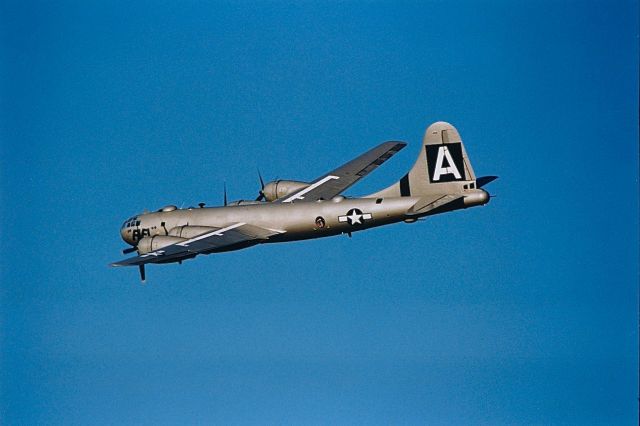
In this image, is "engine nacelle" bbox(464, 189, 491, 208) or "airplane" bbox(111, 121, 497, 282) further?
"airplane" bbox(111, 121, 497, 282)

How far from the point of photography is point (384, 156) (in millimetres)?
71312

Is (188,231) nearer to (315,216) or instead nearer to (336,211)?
(315,216)

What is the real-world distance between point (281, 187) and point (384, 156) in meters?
6.15

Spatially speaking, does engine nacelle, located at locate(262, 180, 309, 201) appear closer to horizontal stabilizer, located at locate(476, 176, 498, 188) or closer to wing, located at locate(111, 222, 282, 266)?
wing, located at locate(111, 222, 282, 266)

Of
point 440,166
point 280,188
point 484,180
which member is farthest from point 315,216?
point 484,180

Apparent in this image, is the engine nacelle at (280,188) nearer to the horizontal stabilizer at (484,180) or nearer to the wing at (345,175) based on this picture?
the wing at (345,175)

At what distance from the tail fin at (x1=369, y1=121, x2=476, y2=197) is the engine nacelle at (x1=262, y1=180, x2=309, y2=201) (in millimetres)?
8427

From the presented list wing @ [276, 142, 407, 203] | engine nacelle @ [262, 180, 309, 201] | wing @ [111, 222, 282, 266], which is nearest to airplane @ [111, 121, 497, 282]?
wing @ [111, 222, 282, 266]

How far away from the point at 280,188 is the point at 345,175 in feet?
11.5

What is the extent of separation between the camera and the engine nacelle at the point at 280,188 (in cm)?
6900

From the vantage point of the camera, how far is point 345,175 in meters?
69.5

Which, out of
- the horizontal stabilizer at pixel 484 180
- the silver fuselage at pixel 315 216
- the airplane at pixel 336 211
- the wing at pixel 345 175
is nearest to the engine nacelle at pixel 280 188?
the wing at pixel 345 175

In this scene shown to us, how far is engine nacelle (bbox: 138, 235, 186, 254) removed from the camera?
61031 mm

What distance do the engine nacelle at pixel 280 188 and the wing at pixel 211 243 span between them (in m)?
6.47
